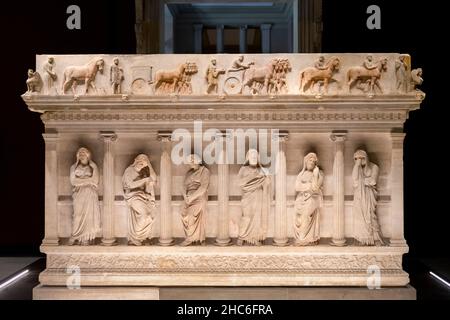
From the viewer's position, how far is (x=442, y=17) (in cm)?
921

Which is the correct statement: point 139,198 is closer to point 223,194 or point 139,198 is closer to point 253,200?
point 223,194

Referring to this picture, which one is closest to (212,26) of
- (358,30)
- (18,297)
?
(358,30)

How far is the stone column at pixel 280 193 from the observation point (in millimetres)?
7273

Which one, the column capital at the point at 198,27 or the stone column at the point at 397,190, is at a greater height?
the column capital at the point at 198,27

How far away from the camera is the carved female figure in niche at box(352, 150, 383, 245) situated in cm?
719

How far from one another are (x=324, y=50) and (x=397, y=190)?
334 centimetres

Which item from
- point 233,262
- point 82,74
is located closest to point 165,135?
point 82,74

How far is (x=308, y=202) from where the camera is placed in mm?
7199

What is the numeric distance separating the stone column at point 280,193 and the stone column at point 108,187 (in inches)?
85.8

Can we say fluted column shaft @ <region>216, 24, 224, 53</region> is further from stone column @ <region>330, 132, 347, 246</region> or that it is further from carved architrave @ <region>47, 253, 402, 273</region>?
carved architrave @ <region>47, 253, 402, 273</region>

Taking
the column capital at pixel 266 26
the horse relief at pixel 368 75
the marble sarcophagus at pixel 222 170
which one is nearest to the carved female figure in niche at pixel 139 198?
the marble sarcophagus at pixel 222 170

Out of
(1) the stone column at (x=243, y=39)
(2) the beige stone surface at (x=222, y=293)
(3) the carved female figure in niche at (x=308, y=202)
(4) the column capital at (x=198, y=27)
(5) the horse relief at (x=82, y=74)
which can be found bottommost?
(2) the beige stone surface at (x=222, y=293)

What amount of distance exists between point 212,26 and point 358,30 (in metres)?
2.96

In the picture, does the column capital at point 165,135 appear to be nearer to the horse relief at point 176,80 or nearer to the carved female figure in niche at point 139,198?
the carved female figure in niche at point 139,198
